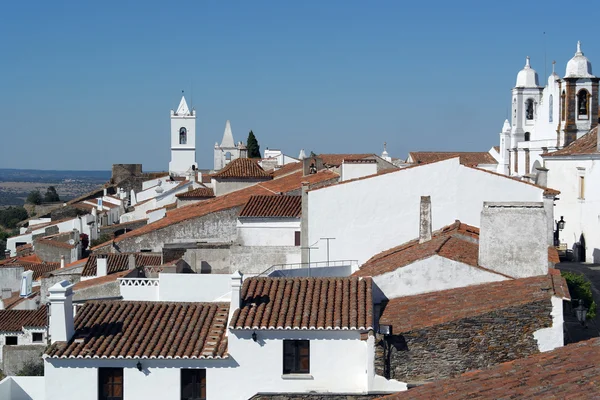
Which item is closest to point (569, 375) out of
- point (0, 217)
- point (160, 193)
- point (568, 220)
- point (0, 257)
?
point (568, 220)

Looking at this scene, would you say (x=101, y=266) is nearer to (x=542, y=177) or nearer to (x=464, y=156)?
(x=542, y=177)

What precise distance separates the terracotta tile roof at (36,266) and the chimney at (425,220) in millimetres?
25323

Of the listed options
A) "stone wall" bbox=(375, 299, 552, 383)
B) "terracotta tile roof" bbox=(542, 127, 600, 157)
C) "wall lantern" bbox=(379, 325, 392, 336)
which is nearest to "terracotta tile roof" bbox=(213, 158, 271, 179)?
"terracotta tile roof" bbox=(542, 127, 600, 157)

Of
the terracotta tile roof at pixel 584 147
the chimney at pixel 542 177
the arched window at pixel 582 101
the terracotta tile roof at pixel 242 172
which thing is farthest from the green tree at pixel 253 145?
the chimney at pixel 542 177

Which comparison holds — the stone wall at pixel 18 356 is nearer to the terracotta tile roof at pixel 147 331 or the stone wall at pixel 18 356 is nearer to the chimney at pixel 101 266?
the chimney at pixel 101 266

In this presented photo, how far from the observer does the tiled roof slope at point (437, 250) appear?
1948 centimetres

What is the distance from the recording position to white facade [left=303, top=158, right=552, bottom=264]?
25.3m

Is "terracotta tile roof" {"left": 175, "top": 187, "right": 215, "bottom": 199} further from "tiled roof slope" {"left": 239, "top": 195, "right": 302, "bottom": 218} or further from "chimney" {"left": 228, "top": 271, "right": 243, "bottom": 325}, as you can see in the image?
"chimney" {"left": 228, "top": 271, "right": 243, "bottom": 325}

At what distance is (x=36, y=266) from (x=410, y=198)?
27.4 metres

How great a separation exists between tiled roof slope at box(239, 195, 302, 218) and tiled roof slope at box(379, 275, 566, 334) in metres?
12.1

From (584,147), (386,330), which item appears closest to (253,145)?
(584,147)

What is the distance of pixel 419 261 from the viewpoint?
19.0 meters

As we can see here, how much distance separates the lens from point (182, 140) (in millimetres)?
124188

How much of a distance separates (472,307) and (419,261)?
7.23 feet
